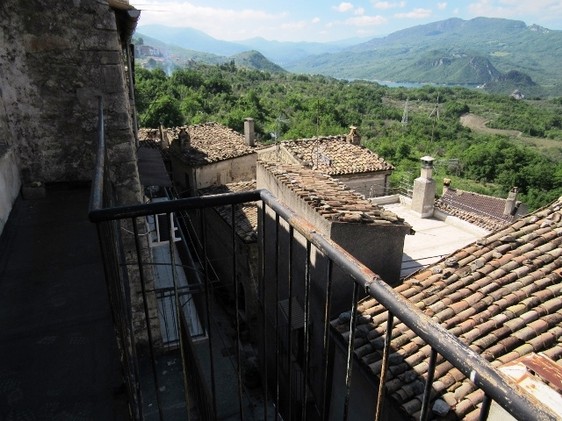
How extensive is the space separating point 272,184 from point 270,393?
4817 millimetres

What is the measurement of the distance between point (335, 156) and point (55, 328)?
1638 centimetres

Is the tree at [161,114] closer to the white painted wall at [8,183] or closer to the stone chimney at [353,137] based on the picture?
the stone chimney at [353,137]

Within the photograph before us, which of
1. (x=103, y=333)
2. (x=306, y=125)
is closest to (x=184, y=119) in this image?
(x=306, y=125)

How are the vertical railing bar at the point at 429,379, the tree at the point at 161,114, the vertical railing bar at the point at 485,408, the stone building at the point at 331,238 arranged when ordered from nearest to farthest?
the vertical railing bar at the point at 485,408 → the vertical railing bar at the point at 429,379 → the stone building at the point at 331,238 → the tree at the point at 161,114

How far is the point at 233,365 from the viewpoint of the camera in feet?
31.7

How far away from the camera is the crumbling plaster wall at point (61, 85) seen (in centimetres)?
440

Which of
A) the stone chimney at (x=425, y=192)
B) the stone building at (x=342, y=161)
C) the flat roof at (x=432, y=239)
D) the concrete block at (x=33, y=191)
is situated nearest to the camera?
the concrete block at (x=33, y=191)

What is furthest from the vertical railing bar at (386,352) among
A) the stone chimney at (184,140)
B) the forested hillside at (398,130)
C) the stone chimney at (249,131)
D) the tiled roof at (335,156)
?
the forested hillside at (398,130)

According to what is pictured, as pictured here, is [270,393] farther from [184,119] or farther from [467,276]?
[184,119]

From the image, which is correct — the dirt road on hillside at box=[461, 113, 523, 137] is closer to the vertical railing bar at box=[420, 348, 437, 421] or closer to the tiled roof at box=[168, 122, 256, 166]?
the tiled roof at box=[168, 122, 256, 166]

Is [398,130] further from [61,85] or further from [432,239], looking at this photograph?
[61,85]

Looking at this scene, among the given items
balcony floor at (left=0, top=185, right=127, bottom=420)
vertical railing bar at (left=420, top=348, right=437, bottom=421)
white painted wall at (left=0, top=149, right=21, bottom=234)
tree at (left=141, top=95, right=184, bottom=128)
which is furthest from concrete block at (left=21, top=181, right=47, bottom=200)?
tree at (left=141, top=95, right=184, bottom=128)

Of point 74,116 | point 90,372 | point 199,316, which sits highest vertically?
point 74,116

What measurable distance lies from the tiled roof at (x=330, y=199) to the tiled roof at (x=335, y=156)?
7809 mm
